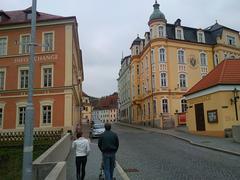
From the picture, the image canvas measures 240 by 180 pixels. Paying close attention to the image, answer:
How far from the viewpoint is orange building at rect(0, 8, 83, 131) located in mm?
31641

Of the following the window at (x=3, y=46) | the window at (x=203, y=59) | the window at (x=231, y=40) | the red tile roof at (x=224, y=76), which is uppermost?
the window at (x=231, y=40)

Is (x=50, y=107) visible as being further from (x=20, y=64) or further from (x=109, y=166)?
(x=109, y=166)

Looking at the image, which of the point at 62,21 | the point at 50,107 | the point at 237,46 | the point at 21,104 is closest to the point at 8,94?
the point at 21,104

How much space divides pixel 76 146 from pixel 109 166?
137 cm

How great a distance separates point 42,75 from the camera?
32.5 metres

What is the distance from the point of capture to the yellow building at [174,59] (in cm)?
4650

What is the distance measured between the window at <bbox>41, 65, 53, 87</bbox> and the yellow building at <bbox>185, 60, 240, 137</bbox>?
14.1 meters

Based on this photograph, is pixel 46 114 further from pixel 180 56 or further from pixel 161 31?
pixel 180 56

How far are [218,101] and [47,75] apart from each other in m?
17.3

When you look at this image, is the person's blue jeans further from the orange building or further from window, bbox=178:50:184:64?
window, bbox=178:50:184:64

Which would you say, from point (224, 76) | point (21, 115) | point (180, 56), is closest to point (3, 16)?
point (21, 115)

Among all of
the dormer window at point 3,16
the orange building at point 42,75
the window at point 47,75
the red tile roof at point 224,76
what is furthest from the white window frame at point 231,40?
the dormer window at point 3,16

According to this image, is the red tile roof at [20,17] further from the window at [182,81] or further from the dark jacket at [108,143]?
the dark jacket at [108,143]

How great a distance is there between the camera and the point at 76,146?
→ 998 cm
